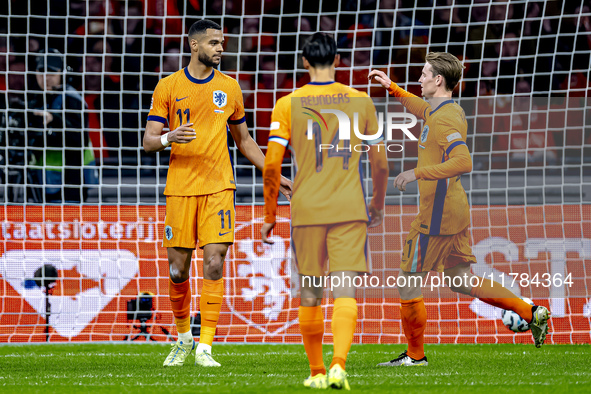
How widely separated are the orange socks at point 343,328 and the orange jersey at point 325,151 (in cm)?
38

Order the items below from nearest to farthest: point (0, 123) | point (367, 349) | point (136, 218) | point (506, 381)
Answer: point (506, 381)
point (367, 349)
point (136, 218)
point (0, 123)

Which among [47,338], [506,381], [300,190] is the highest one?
[300,190]

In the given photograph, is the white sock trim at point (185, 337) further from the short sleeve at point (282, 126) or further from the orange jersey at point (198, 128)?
the short sleeve at point (282, 126)

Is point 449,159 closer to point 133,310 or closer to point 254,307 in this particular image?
point 254,307

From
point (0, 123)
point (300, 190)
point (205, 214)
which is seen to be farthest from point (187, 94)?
point (0, 123)

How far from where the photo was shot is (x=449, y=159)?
4.70 meters

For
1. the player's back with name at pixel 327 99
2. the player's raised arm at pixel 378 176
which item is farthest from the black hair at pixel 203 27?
the player's raised arm at pixel 378 176

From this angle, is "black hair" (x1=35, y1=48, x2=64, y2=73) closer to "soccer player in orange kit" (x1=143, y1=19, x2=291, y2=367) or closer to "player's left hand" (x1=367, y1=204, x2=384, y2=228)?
"soccer player in orange kit" (x1=143, y1=19, x2=291, y2=367)

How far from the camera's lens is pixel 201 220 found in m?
5.11

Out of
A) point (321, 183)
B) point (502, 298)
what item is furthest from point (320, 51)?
point (502, 298)

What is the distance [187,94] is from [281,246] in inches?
101

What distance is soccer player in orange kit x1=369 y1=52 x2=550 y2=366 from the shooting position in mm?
4852

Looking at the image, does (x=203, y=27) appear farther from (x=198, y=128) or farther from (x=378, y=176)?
(x=378, y=176)

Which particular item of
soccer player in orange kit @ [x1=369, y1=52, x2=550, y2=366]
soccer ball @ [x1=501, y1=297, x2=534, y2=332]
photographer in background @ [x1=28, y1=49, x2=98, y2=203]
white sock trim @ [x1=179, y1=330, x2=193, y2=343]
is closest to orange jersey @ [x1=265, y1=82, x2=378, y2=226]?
soccer player in orange kit @ [x1=369, y1=52, x2=550, y2=366]
